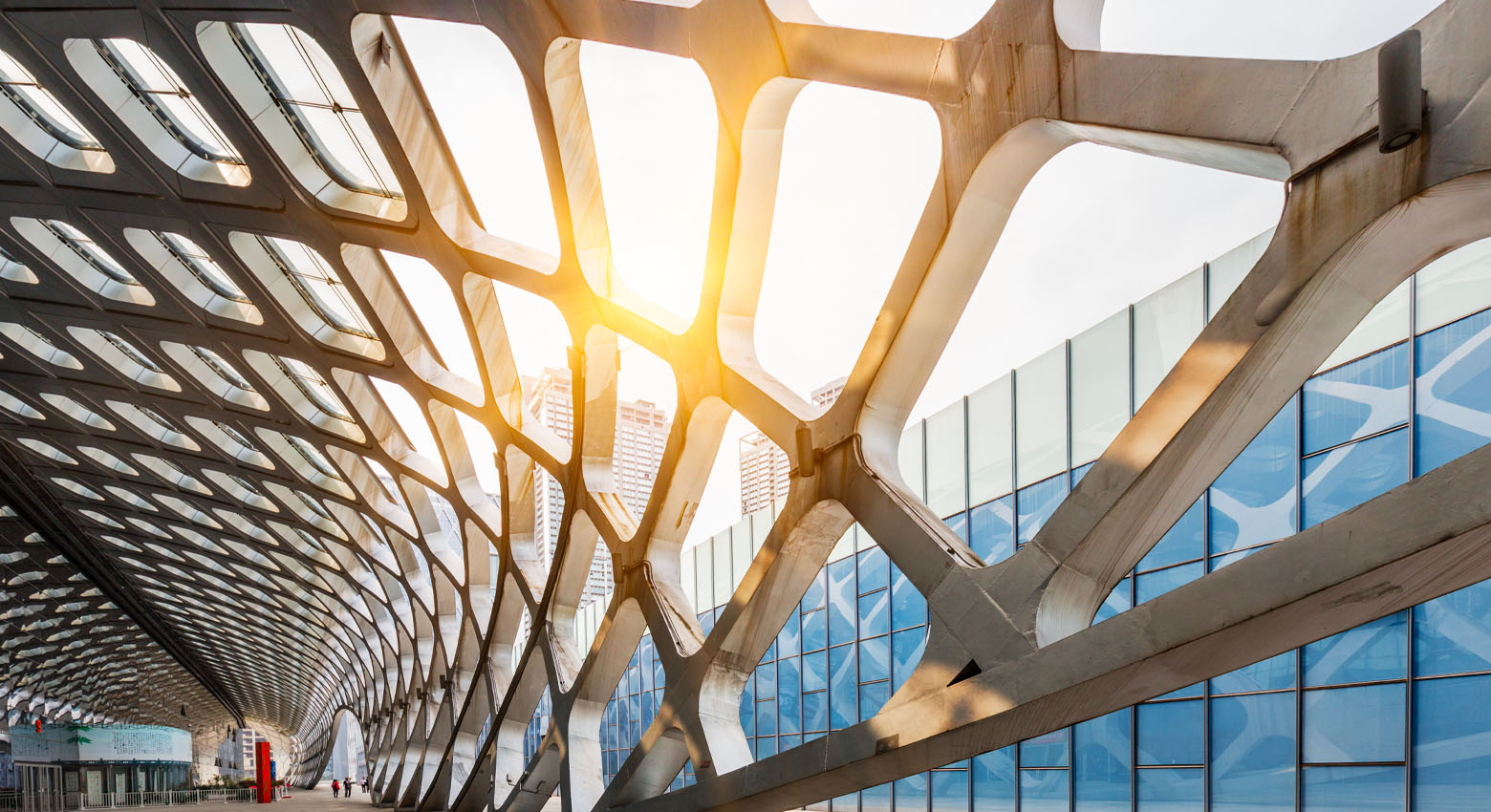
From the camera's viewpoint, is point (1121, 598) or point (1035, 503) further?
point (1035, 503)

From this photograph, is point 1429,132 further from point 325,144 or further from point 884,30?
point 325,144

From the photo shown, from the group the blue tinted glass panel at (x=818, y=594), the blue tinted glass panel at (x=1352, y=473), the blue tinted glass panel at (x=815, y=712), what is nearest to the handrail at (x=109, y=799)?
the blue tinted glass panel at (x=815, y=712)

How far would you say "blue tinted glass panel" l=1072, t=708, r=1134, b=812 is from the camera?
71.9 feet

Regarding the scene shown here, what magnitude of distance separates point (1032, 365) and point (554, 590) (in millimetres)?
12223

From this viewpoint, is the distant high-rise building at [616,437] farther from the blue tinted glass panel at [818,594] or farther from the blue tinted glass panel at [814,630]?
the blue tinted glass panel at [814,630]

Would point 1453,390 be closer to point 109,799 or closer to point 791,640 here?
point 791,640

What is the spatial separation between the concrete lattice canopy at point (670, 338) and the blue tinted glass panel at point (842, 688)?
1007 cm

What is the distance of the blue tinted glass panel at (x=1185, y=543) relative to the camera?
20.6m

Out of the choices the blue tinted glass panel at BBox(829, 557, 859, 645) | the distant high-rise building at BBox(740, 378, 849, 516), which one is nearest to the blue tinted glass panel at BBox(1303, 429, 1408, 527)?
the distant high-rise building at BBox(740, 378, 849, 516)

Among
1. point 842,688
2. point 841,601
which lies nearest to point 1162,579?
point 841,601

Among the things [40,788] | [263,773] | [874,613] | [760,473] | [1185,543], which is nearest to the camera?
[1185,543]

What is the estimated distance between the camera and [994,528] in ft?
85.1

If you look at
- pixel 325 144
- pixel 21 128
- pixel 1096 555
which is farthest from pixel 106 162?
pixel 1096 555

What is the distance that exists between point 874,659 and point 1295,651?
1310 cm
